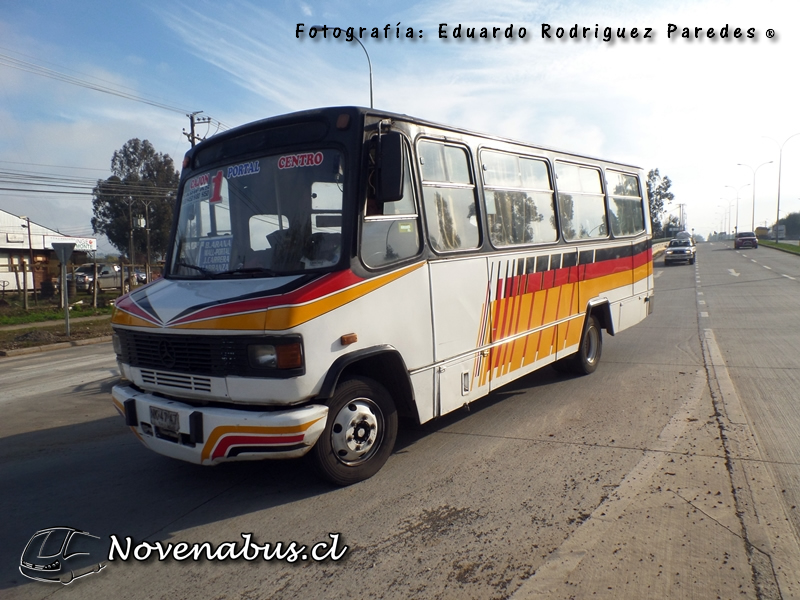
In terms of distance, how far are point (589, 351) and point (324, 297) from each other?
540cm

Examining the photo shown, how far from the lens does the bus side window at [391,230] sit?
15.1 ft

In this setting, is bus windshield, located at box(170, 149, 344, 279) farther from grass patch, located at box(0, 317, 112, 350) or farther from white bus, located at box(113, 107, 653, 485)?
grass patch, located at box(0, 317, 112, 350)

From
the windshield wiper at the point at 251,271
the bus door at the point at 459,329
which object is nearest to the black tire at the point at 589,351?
the bus door at the point at 459,329

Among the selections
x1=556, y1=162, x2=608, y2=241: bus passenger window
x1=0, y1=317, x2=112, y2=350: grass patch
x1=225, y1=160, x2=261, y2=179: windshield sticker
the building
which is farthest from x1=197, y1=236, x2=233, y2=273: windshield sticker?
the building

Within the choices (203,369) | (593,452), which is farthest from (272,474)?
(593,452)

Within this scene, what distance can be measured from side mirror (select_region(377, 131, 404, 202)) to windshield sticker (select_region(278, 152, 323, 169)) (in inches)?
21.3

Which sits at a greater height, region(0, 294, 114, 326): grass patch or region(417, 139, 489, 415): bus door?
region(417, 139, 489, 415): bus door

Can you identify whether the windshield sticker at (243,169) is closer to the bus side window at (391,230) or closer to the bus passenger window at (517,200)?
the bus side window at (391,230)

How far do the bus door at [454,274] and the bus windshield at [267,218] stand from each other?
101 centimetres

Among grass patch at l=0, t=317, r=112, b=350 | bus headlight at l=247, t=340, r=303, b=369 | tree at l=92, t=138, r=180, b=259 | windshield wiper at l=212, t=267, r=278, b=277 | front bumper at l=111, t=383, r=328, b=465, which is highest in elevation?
tree at l=92, t=138, r=180, b=259

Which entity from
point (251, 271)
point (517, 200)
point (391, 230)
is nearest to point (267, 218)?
point (251, 271)

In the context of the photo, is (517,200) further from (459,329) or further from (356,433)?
(356,433)

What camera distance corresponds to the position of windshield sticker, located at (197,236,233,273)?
4973 mm

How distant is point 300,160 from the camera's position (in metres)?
4.74
